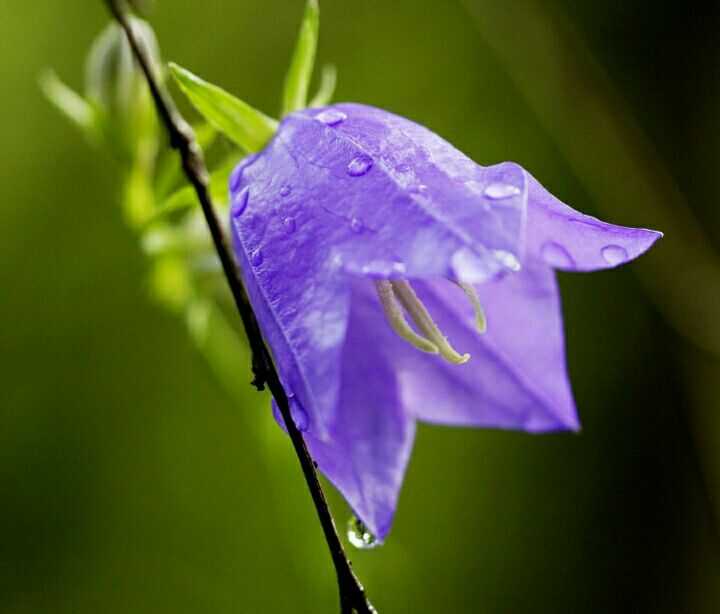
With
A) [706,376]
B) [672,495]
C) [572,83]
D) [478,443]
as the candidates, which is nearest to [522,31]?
[572,83]

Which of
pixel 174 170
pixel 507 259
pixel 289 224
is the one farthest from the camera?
pixel 174 170

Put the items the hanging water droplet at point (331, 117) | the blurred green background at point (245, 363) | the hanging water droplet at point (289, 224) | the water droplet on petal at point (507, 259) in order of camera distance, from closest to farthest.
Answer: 1. the water droplet on petal at point (507, 259)
2. the hanging water droplet at point (289, 224)
3. the hanging water droplet at point (331, 117)
4. the blurred green background at point (245, 363)

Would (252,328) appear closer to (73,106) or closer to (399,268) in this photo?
(399,268)

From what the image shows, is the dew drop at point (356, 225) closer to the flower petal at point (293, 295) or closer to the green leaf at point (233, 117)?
the flower petal at point (293, 295)

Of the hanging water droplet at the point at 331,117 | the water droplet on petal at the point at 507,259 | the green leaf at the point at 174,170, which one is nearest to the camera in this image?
the water droplet on petal at the point at 507,259

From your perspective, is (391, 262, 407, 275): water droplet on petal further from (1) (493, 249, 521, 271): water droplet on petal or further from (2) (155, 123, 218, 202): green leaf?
(2) (155, 123, 218, 202): green leaf

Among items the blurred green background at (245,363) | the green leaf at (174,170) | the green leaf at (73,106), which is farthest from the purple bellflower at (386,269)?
the blurred green background at (245,363)

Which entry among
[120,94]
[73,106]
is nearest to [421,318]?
[120,94]
